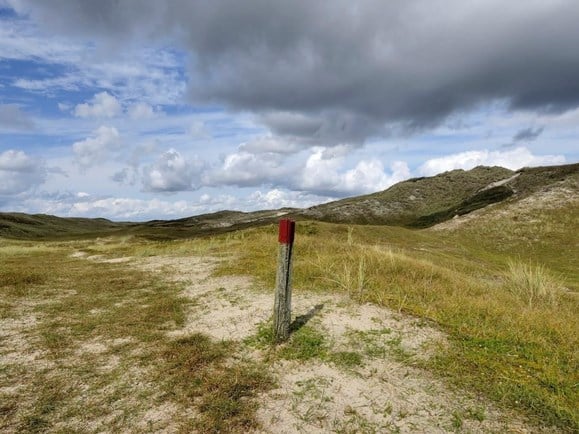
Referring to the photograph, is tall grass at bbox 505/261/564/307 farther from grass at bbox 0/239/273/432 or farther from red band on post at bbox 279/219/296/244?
grass at bbox 0/239/273/432

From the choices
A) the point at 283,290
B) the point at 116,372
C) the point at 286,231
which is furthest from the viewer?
the point at 283,290

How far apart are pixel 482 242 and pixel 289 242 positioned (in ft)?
137

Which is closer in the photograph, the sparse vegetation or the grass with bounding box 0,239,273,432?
the grass with bounding box 0,239,273,432

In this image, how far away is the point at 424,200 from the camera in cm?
11862

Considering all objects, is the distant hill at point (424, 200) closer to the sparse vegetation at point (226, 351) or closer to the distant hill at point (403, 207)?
the distant hill at point (403, 207)

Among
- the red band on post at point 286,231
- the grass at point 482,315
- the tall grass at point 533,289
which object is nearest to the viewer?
the grass at point 482,315

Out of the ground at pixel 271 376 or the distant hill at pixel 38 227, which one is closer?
the ground at pixel 271 376

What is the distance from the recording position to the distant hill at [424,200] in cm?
9044

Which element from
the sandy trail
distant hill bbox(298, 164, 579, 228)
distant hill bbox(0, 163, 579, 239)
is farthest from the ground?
distant hill bbox(298, 164, 579, 228)

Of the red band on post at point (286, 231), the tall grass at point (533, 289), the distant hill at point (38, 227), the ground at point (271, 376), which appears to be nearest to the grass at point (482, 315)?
the tall grass at point (533, 289)

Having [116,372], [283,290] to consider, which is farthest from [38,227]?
[283,290]

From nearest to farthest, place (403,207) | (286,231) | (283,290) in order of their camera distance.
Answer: (286,231) → (283,290) → (403,207)

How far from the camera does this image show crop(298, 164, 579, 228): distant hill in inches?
3561

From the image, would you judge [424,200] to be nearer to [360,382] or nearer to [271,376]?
[360,382]
